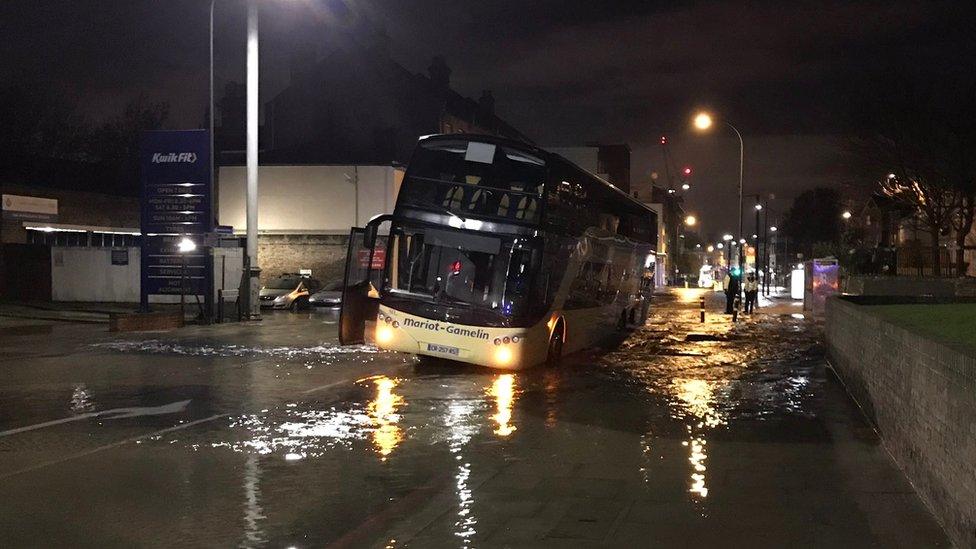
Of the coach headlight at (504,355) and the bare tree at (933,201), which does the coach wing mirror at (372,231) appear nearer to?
the coach headlight at (504,355)

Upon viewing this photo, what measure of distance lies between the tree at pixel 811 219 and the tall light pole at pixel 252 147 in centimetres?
7822

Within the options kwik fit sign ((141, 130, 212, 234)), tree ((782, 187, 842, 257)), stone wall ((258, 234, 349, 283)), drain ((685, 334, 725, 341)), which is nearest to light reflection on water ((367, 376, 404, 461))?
drain ((685, 334, 725, 341))

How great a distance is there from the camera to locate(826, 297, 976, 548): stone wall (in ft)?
20.4

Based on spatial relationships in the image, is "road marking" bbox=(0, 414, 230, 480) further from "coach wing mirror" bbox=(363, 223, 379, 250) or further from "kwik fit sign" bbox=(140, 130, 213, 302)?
"kwik fit sign" bbox=(140, 130, 213, 302)

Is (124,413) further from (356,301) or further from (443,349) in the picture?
(356,301)

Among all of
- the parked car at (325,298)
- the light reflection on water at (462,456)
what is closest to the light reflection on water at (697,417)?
the light reflection on water at (462,456)

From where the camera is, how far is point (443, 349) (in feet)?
56.5

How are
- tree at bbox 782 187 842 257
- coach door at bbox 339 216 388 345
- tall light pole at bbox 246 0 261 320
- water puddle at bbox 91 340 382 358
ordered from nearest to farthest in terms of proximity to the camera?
coach door at bbox 339 216 388 345 < water puddle at bbox 91 340 382 358 < tall light pole at bbox 246 0 261 320 < tree at bbox 782 187 842 257

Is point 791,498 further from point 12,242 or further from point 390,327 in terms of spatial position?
point 12,242

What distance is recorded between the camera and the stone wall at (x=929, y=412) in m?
6.22

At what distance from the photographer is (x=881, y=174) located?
3812 centimetres

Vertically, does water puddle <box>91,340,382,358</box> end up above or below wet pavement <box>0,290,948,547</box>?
above

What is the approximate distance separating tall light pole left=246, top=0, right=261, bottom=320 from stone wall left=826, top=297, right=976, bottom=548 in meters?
20.5

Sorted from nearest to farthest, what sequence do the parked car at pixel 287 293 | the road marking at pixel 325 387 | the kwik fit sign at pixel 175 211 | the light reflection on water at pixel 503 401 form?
the light reflection on water at pixel 503 401, the road marking at pixel 325 387, the kwik fit sign at pixel 175 211, the parked car at pixel 287 293
